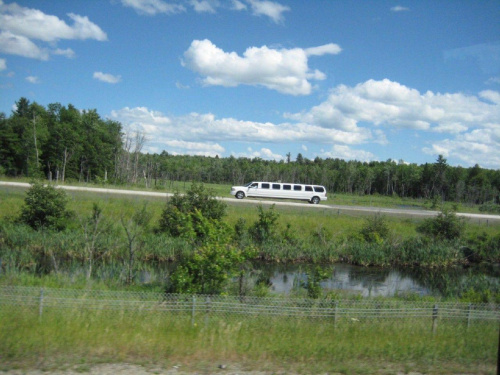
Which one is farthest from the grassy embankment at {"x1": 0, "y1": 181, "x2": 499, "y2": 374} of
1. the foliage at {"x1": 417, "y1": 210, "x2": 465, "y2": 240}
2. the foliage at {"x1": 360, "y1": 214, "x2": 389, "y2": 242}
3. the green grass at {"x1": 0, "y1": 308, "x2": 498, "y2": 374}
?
the foliage at {"x1": 417, "y1": 210, "x2": 465, "y2": 240}

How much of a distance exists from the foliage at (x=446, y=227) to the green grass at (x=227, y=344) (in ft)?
80.9

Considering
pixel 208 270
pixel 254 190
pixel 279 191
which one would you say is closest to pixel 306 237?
pixel 254 190

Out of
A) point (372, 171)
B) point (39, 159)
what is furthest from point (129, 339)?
point (372, 171)

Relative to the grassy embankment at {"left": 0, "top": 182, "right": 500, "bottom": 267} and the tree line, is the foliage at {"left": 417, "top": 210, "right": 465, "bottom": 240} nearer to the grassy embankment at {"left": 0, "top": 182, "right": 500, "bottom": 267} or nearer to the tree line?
the grassy embankment at {"left": 0, "top": 182, "right": 500, "bottom": 267}

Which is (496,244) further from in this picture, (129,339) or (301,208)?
(129,339)

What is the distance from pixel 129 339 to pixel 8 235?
70.2 feet

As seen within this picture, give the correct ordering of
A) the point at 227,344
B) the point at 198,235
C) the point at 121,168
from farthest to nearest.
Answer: the point at 121,168 < the point at 198,235 < the point at 227,344

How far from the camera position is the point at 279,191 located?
4338cm

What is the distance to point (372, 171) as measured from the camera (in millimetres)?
114375

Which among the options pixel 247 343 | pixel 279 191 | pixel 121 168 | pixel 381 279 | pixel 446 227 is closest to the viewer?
pixel 247 343

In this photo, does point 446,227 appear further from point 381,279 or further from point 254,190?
point 254,190

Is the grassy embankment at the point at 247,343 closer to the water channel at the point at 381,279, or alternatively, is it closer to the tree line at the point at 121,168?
the water channel at the point at 381,279

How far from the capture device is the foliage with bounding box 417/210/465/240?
1252 inches

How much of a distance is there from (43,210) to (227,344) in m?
23.1
